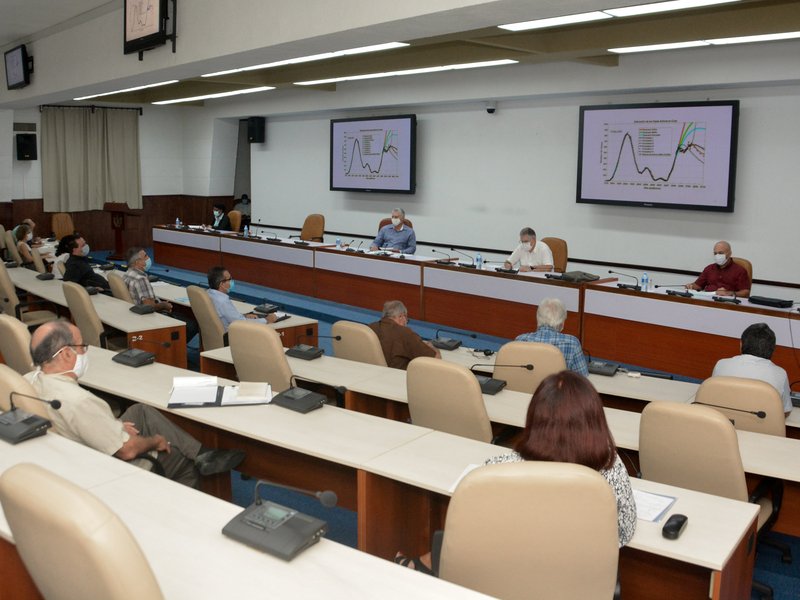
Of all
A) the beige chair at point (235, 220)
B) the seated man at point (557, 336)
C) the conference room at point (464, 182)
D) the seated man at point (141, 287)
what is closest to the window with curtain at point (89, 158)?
the conference room at point (464, 182)

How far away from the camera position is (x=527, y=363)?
13.9 feet

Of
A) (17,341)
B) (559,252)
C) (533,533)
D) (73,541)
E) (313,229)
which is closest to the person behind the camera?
(73,541)

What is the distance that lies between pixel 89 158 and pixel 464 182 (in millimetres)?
7905

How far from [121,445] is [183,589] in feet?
4.60

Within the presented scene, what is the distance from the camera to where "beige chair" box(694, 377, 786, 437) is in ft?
11.7

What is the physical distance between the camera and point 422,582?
204cm

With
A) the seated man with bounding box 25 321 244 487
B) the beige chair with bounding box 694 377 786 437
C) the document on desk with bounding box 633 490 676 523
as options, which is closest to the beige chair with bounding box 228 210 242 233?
the seated man with bounding box 25 321 244 487

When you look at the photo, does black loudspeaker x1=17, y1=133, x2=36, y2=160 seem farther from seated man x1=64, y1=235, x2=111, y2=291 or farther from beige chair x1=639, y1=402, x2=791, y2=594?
beige chair x1=639, y1=402, x2=791, y2=594

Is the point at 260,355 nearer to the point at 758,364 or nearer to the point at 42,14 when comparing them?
the point at 758,364

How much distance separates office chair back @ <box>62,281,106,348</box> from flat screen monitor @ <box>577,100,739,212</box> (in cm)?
608

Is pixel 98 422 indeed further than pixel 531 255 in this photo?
No

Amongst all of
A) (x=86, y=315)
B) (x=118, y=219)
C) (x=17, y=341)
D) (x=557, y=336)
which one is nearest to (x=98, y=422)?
(x=17, y=341)

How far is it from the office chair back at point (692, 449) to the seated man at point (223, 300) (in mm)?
3538

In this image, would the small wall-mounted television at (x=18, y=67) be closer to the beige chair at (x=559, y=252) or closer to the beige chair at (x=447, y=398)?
the beige chair at (x=559, y=252)
